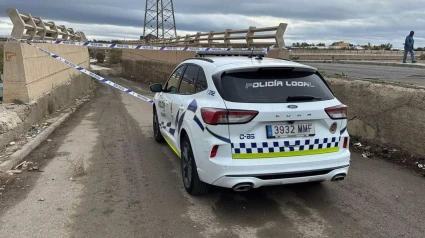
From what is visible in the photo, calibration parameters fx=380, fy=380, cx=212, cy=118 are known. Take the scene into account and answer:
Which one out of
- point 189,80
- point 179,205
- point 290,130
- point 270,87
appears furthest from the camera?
point 189,80

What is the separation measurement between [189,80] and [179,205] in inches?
70.3

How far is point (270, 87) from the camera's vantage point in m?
4.23

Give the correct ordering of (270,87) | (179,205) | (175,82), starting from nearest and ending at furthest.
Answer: (270,87), (179,205), (175,82)

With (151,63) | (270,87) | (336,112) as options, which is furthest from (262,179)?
(151,63)

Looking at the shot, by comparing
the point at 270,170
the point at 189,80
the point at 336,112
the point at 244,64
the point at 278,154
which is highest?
the point at 244,64

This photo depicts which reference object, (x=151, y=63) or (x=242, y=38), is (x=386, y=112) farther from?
(x=151, y=63)

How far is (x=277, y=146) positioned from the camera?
400 cm

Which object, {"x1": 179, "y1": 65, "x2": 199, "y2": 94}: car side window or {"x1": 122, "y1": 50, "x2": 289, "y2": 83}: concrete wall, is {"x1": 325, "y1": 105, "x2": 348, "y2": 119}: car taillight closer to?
{"x1": 179, "y1": 65, "x2": 199, "y2": 94}: car side window

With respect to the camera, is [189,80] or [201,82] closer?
[201,82]

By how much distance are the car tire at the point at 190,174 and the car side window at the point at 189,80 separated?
0.73m

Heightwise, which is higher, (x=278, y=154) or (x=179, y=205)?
(x=278, y=154)

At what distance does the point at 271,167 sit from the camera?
393 cm

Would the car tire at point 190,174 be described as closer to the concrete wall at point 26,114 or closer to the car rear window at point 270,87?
the car rear window at point 270,87

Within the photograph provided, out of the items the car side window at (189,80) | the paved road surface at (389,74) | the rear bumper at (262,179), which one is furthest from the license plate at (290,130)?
the paved road surface at (389,74)
